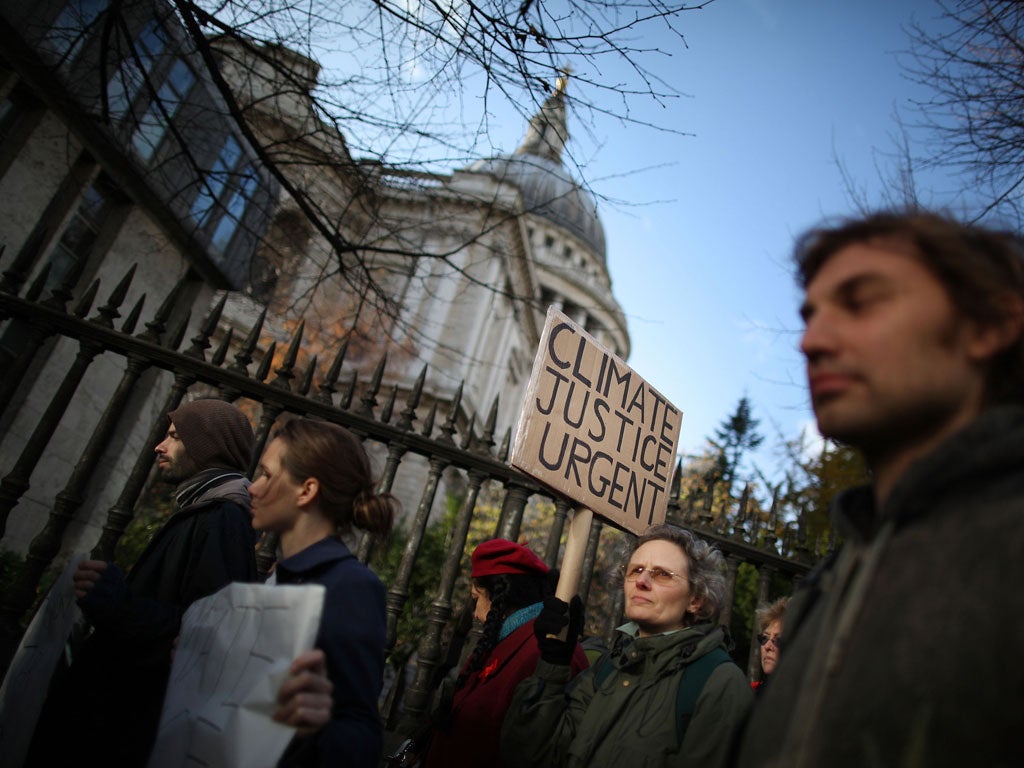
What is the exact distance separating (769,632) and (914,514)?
3.04m

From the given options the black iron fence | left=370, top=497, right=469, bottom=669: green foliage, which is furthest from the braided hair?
left=370, top=497, right=469, bottom=669: green foliage

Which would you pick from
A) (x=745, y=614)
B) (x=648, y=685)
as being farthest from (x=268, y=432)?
(x=745, y=614)

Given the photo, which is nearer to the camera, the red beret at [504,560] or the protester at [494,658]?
the protester at [494,658]

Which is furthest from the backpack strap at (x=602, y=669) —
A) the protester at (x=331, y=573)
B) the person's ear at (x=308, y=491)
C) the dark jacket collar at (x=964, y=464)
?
the dark jacket collar at (x=964, y=464)

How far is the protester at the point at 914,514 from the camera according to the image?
2.85ft

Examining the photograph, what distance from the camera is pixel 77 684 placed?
224cm

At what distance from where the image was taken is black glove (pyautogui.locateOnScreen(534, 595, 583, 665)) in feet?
8.47

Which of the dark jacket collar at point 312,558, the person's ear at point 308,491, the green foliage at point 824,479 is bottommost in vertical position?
the dark jacket collar at point 312,558

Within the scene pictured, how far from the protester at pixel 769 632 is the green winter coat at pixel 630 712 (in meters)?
1.30

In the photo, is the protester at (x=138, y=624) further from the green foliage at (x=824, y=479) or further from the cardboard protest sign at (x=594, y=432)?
the green foliage at (x=824, y=479)

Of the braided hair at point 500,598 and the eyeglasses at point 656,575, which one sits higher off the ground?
the eyeglasses at point 656,575

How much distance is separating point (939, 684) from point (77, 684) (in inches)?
99.8

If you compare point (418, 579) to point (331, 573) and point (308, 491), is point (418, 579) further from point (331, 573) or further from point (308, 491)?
point (331, 573)

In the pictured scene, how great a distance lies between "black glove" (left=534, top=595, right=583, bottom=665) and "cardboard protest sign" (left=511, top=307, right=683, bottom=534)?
1.71 feet
